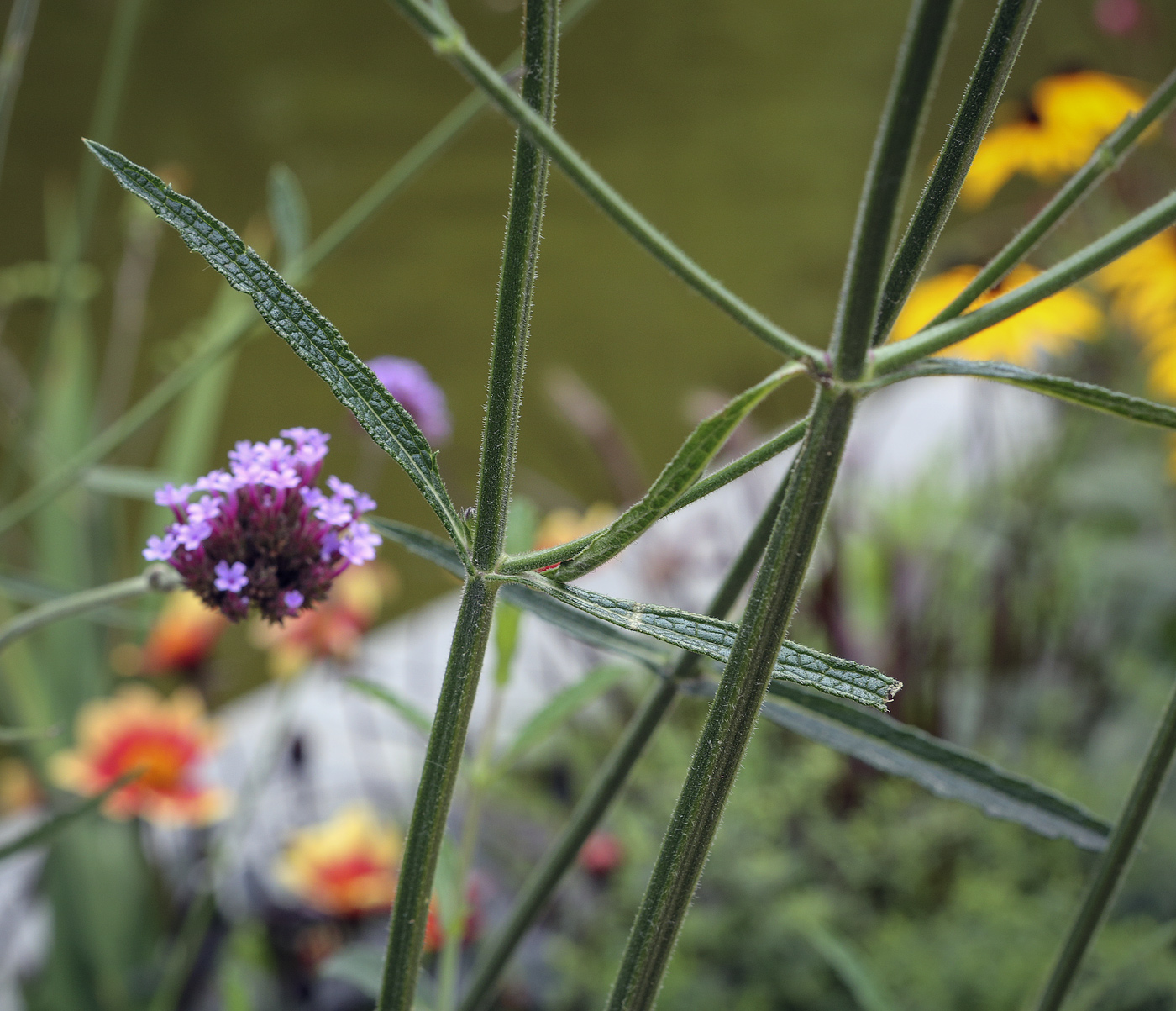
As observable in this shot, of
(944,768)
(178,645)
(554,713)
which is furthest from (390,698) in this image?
(178,645)

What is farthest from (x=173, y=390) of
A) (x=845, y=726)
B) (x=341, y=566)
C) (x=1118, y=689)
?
(x=1118, y=689)

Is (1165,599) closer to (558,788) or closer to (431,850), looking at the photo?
(558,788)

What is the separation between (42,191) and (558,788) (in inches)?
68.0

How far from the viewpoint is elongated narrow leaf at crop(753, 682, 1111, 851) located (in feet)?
0.71

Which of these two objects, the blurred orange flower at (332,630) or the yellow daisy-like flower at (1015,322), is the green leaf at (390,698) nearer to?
the blurred orange flower at (332,630)

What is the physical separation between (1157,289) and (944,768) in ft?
2.81

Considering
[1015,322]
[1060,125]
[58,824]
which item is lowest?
[58,824]

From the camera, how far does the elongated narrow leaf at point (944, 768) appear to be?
0.22m

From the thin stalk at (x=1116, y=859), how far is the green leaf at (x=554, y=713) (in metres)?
0.13

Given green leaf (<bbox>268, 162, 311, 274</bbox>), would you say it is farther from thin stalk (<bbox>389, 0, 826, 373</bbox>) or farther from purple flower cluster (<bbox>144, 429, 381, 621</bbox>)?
thin stalk (<bbox>389, 0, 826, 373</bbox>)

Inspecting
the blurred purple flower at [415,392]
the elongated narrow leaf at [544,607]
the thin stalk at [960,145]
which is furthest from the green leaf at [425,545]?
the blurred purple flower at [415,392]

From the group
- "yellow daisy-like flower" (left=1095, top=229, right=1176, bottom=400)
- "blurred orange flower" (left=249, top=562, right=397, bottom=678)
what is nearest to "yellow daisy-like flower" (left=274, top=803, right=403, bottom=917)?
"blurred orange flower" (left=249, top=562, right=397, bottom=678)

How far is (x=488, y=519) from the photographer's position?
165mm

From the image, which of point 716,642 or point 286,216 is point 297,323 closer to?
point 716,642
